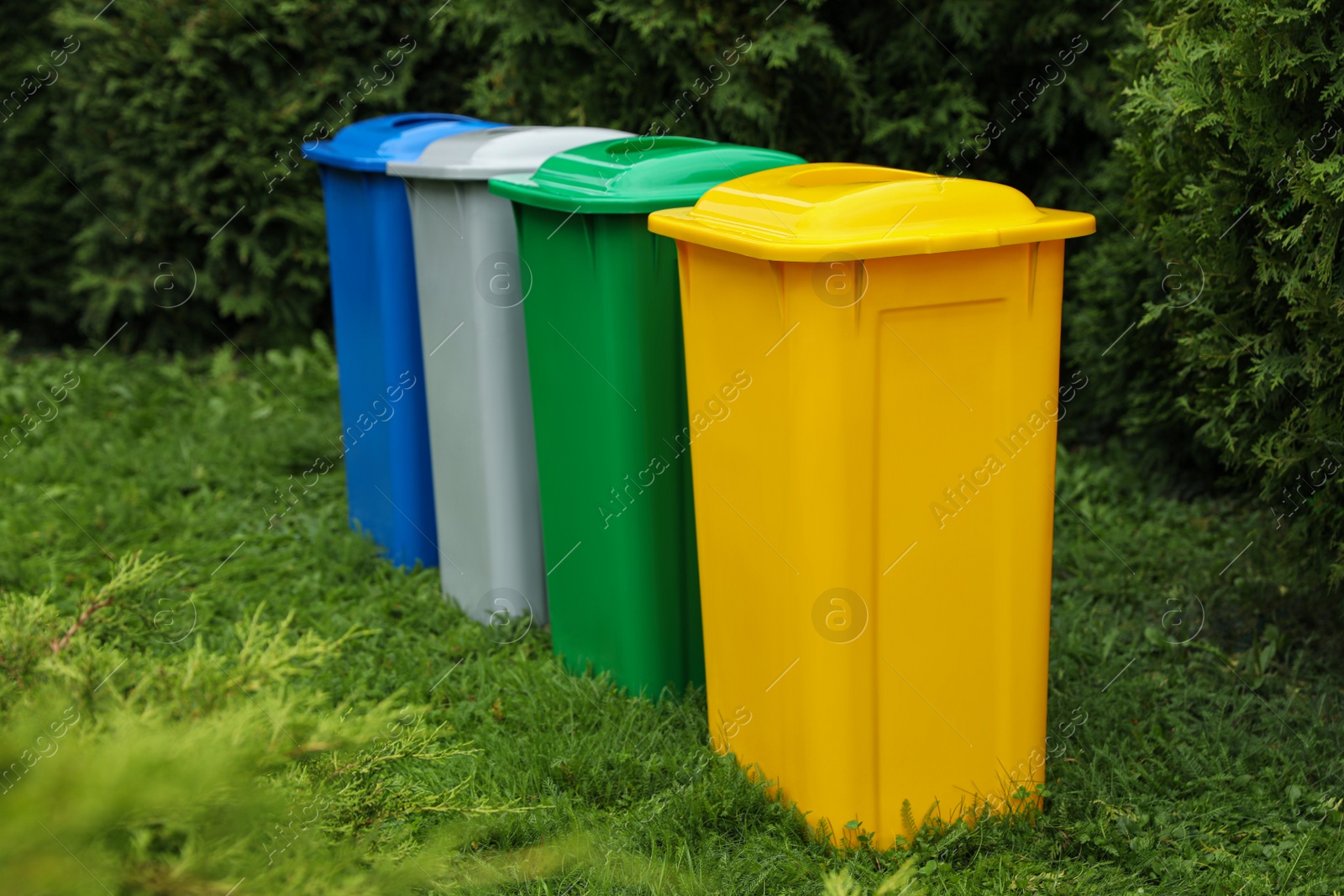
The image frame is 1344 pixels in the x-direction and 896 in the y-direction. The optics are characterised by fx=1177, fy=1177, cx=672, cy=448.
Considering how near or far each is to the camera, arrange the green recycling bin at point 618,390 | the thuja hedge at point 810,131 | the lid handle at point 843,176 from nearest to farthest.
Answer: the lid handle at point 843,176
the green recycling bin at point 618,390
the thuja hedge at point 810,131

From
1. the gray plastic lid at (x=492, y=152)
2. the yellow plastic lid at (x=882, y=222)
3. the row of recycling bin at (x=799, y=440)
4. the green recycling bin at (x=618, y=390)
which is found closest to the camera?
the yellow plastic lid at (x=882, y=222)

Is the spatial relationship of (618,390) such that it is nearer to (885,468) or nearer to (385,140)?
(885,468)

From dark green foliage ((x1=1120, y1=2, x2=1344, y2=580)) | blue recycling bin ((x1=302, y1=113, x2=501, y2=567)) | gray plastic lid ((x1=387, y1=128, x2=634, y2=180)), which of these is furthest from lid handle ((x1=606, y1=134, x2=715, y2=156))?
dark green foliage ((x1=1120, y1=2, x2=1344, y2=580))

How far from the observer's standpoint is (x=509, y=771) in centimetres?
289

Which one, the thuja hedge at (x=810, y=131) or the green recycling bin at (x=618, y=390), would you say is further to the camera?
the thuja hedge at (x=810, y=131)

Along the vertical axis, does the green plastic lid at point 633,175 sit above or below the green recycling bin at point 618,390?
above

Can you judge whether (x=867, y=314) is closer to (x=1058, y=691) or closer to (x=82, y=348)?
(x=1058, y=691)

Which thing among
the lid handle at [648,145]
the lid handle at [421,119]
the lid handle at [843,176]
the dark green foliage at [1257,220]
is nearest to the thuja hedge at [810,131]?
the dark green foliage at [1257,220]

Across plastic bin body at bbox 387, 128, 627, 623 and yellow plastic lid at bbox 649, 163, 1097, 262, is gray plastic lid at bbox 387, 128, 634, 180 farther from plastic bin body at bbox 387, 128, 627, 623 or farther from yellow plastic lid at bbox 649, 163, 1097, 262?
yellow plastic lid at bbox 649, 163, 1097, 262

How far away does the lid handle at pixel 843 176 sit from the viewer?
2.68m

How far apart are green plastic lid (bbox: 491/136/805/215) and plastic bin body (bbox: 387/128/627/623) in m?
0.32

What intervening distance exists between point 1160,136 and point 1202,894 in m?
2.14

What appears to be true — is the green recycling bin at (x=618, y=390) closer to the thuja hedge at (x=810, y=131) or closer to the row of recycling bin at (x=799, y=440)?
Answer: the row of recycling bin at (x=799, y=440)

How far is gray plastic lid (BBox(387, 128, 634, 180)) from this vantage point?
3.57 m
